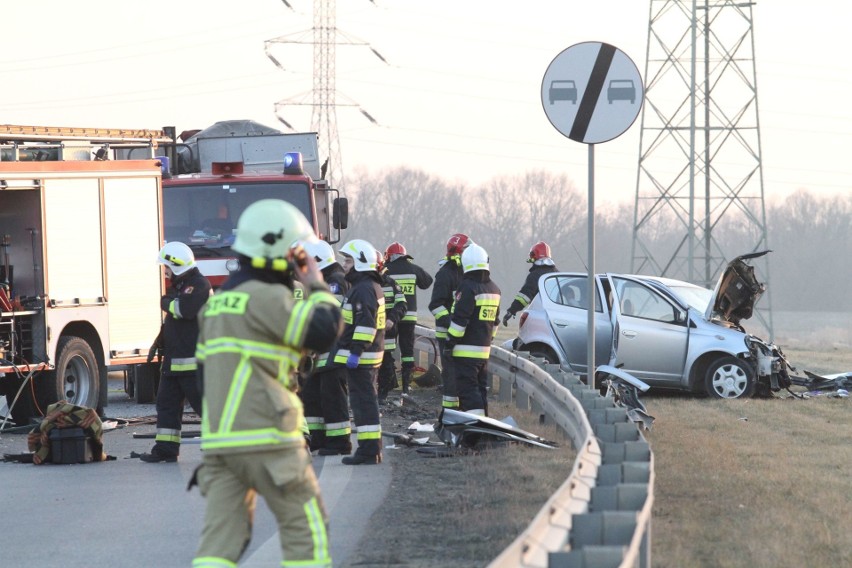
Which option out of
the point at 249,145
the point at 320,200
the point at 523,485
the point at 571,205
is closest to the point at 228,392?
the point at 523,485

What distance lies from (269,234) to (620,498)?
198 cm

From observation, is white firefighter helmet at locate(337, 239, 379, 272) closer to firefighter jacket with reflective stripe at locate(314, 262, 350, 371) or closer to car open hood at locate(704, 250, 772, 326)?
firefighter jacket with reflective stripe at locate(314, 262, 350, 371)

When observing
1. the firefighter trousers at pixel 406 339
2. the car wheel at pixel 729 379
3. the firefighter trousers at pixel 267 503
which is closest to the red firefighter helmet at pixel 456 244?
the firefighter trousers at pixel 406 339

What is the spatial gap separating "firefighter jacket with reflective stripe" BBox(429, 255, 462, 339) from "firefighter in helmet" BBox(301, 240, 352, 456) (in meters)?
1.95

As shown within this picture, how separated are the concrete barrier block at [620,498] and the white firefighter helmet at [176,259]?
19.4ft

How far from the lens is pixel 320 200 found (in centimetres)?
1817

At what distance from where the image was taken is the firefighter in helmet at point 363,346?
10922mm

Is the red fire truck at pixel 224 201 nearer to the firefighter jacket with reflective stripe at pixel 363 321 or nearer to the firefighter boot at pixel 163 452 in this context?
the firefighter boot at pixel 163 452

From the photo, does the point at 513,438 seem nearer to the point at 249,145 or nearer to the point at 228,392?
the point at 228,392

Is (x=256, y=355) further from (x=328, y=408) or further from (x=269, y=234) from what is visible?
(x=328, y=408)

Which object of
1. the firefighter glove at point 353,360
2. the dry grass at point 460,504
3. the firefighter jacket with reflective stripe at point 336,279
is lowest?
the dry grass at point 460,504

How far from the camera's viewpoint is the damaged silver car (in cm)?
1625

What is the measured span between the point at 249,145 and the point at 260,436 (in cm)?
1495

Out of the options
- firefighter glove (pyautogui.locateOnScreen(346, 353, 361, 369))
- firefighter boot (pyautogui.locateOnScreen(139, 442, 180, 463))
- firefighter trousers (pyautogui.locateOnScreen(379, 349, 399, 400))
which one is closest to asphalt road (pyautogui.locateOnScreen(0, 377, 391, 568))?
firefighter boot (pyautogui.locateOnScreen(139, 442, 180, 463))
